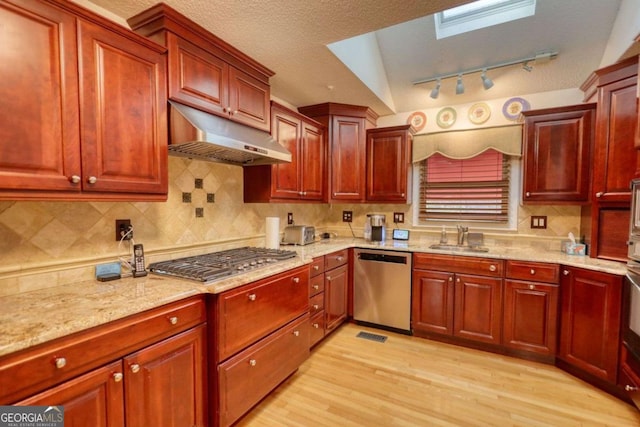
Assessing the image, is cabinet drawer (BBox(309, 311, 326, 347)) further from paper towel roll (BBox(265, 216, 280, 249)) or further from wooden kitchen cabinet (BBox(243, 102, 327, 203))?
wooden kitchen cabinet (BBox(243, 102, 327, 203))

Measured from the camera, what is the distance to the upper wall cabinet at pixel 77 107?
1.12 metres

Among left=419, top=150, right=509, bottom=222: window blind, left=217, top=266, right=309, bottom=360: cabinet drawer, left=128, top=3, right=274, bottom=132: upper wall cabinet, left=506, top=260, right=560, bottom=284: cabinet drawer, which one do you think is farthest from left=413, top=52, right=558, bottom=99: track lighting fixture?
left=217, top=266, right=309, bottom=360: cabinet drawer

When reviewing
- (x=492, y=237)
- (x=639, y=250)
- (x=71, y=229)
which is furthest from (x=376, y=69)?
(x=71, y=229)

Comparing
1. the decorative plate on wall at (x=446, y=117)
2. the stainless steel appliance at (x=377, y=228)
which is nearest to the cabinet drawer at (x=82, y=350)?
the stainless steel appliance at (x=377, y=228)

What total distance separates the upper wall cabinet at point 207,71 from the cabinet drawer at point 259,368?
1528 mm

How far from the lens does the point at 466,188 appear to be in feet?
10.9

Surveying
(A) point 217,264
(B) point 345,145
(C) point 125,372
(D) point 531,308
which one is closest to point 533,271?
(D) point 531,308

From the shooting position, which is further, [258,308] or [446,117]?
[446,117]

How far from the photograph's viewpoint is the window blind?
3.15 metres

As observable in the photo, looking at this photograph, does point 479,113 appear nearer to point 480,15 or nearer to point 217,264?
point 480,15

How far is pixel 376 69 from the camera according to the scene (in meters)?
2.92

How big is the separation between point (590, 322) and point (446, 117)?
7.63ft

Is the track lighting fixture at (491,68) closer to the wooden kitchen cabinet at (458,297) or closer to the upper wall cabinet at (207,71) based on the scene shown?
the wooden kitchen cabinet at (458,297)

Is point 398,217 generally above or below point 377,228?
above
